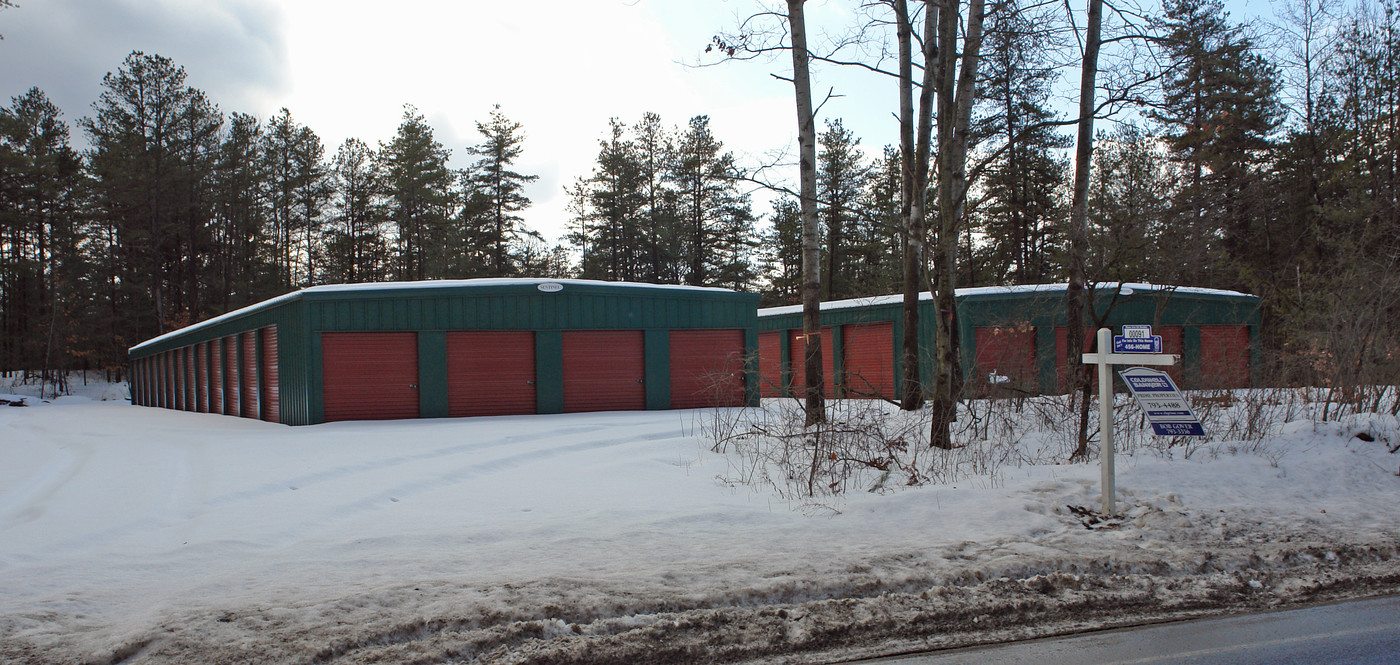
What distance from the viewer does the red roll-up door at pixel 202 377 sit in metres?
26.4

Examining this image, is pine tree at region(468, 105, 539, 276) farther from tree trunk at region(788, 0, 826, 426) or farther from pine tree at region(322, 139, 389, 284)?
tree trunk at region(788, 0, 826, 426)

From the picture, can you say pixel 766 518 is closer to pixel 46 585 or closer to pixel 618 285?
pixel 46 585

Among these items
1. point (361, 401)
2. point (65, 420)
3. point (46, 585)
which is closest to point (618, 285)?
point (361, 401)

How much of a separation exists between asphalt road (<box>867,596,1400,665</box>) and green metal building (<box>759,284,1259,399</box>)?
15012mm

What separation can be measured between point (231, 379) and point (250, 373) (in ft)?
8.53

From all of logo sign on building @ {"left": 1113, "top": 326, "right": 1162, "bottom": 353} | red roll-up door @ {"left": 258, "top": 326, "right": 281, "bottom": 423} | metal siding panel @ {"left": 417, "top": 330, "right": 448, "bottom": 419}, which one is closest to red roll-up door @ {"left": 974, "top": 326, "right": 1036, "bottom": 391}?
metal siding panel @ {"left": 417, "top": 330, "right": 448, "bottom": 419}

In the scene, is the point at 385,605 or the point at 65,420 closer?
the point at 385,605

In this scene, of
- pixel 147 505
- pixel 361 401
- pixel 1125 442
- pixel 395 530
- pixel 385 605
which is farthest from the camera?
pixel 361 401

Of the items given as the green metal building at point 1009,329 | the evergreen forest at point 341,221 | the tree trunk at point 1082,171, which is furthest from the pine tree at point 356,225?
the tree trunk at point 1082,171

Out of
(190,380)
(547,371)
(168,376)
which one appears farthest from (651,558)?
(168,376)

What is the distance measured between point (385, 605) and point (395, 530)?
2.29 meters

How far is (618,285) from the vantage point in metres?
19.9

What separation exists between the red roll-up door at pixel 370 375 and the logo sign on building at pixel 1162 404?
630 inches

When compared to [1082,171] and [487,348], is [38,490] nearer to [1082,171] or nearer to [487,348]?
[487,348]
